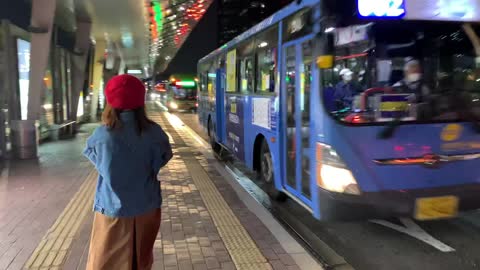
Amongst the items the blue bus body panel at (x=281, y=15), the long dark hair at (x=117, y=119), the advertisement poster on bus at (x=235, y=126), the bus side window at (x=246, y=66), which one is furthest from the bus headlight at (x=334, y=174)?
the advertisement poster on bus at (x=235, y=126)

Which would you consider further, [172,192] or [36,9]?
[36,9]

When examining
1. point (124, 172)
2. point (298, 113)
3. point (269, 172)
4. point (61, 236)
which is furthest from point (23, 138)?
point (124, 172)

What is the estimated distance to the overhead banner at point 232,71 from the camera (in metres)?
8.75

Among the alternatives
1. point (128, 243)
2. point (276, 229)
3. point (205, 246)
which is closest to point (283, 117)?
point (276, 229)

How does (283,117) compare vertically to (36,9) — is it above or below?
below

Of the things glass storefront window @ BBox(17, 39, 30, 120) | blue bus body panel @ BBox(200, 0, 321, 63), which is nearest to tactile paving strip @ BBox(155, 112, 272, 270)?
blue bus body panel @ BBox(200, 0, 321, 63)

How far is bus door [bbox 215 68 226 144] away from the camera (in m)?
10.2

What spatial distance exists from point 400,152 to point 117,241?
2.75m

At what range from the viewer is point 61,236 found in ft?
15.9

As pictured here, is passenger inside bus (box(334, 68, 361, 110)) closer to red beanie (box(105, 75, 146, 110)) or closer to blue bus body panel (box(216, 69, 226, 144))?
red beanie (box(105, 75, 146, 110))

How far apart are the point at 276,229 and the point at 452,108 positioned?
2289 millimetres

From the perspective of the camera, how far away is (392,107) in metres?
4.21

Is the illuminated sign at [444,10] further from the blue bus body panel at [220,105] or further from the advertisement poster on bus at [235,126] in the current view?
the blue bus body panel at [220,105]

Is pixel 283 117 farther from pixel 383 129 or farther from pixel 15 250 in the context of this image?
pixel 15 250
